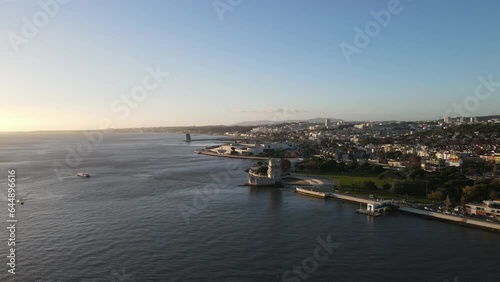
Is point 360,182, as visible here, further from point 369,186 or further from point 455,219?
point 455,219

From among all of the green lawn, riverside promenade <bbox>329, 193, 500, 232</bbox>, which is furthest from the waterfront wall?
the green lawn

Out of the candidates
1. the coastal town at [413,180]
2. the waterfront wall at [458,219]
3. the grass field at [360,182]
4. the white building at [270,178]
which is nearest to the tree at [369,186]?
the coastal town at [413,180]

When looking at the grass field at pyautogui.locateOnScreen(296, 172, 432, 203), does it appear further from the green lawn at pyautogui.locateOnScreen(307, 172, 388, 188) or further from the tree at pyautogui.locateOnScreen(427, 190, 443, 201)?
the tree at pyautogui.locateOnScreen(427, 190, 443, 201)

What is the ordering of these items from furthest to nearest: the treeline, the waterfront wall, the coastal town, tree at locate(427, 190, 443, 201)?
1. tree at locate(427, 190, 443, 201)
2. the treeline
3. the coastal town
4. the waterfront wall

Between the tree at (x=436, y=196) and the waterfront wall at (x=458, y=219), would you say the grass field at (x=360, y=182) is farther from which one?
the waterfront wall at (x=458, y=219)

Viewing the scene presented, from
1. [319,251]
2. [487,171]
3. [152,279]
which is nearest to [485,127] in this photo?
[487,171]

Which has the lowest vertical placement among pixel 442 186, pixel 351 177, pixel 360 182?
pixel 351 177

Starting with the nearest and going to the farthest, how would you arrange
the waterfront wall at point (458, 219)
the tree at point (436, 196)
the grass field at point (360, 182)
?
the waterfront wall at point (458, 219)
the tree at point (436, 196)
the grass field at point (360, 182)

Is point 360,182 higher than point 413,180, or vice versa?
point 413,180

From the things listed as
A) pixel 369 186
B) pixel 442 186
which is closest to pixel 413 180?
pixel 442 186

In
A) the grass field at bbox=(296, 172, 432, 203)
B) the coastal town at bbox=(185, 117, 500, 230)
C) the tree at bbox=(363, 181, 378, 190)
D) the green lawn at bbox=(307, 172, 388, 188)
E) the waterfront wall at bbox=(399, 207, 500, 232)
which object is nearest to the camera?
the waterfront wall at bbox=(399, 207, 500, 232)

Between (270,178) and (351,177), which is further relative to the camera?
(351,177)
